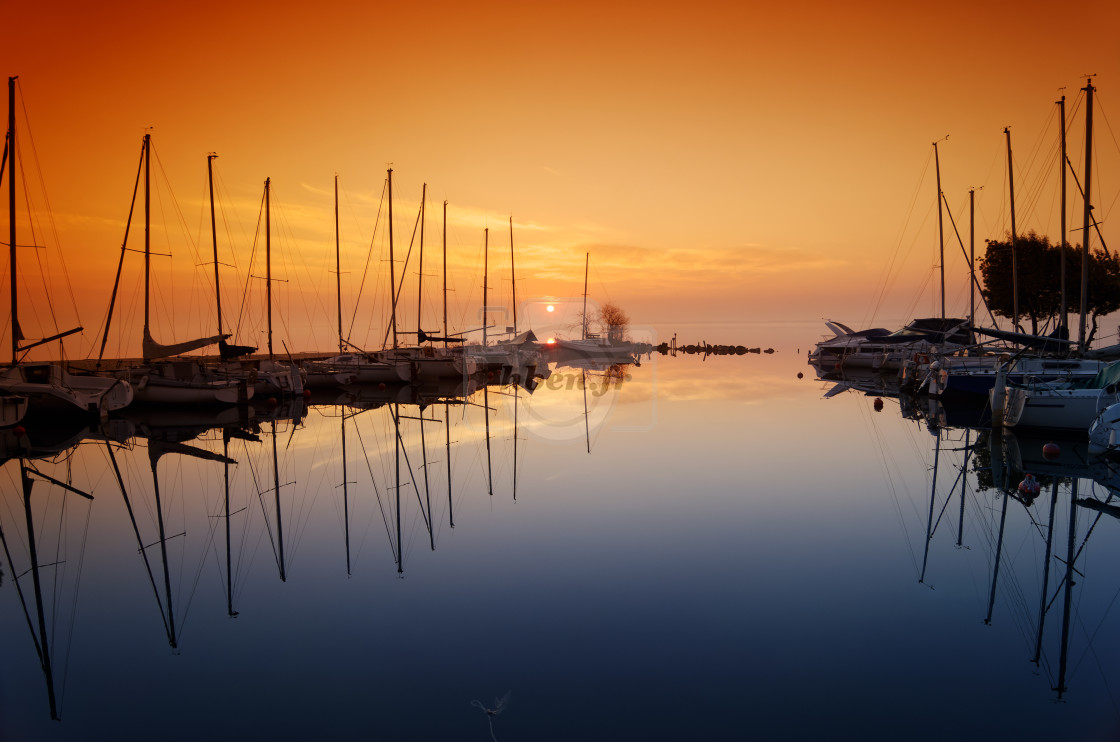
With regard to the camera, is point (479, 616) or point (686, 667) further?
point (479, 616)

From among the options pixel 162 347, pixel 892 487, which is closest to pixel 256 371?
pixel 162 347

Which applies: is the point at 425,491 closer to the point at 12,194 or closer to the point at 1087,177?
the point at 12,194

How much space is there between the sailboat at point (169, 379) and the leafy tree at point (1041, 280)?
41676 mm

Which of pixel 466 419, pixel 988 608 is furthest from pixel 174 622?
pixel 466 419

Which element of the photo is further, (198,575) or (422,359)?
(422,359)

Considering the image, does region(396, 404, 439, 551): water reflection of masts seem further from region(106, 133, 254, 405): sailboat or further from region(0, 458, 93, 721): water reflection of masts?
region(106, 133, 254, 405): sailboat

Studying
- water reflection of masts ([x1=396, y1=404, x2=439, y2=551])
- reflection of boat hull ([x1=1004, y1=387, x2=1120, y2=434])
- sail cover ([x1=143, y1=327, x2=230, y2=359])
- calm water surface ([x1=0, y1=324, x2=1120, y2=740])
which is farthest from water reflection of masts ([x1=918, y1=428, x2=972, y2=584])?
sail cover ([x1=143, y1=327, x2=230, y2=359])

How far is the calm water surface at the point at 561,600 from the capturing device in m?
5.65

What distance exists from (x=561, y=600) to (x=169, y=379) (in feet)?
79.3

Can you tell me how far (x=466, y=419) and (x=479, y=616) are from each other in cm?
1799

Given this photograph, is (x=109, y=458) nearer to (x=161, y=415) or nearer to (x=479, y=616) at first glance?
(x=161, y=415)

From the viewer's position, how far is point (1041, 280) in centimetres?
4366

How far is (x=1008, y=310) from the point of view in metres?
47.3

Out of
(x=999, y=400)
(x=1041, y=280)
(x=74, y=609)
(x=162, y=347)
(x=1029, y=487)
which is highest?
(x=1041, y=280)
